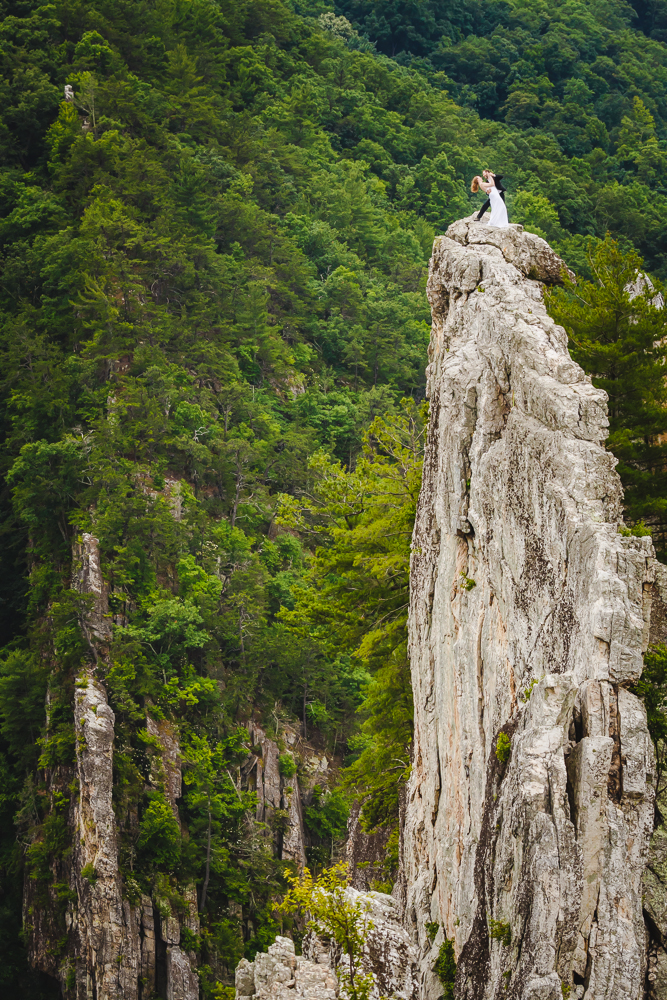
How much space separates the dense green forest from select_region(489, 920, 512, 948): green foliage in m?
7.48

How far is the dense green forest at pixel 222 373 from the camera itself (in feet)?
121

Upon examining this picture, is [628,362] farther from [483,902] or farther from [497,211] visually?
[483,902]

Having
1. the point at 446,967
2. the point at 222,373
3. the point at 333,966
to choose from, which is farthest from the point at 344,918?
the point at 222,373

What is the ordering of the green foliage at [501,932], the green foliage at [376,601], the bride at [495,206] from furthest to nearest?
the green foliage at [376,601]
the bride at [495,206]
the green foliage at [501,932]

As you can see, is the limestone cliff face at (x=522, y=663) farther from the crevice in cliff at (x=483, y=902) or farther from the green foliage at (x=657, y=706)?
the green foliage at (x=657, y=706)

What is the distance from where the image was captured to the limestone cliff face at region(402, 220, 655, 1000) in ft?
37.2

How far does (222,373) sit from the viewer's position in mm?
51906

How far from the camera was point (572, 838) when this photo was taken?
1141 centimetres

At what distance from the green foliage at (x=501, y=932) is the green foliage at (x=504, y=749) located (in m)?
2.00

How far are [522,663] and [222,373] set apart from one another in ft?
129

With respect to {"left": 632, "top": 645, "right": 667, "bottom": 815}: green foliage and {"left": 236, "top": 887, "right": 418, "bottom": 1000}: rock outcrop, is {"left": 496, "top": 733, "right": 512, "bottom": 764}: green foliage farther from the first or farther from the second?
{"left": 236, "top": 887, "right": 418, "bottom": 1000}: rock outcrop

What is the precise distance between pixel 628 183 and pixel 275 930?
194 feet

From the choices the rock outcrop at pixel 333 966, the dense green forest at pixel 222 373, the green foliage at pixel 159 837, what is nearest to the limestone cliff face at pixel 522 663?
the rock outcrop at pixel 333 966

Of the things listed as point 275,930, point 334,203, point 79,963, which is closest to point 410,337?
point 334,203
